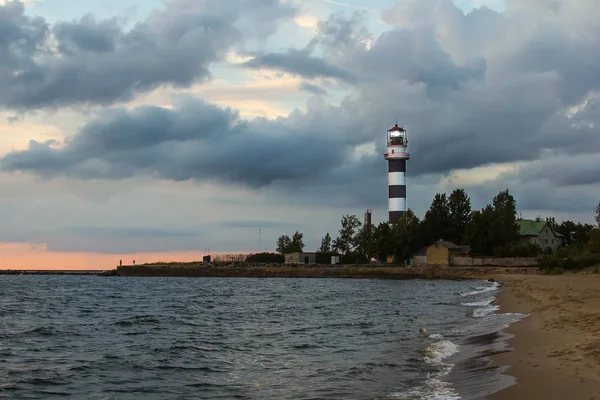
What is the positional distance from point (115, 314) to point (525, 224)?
338 feet

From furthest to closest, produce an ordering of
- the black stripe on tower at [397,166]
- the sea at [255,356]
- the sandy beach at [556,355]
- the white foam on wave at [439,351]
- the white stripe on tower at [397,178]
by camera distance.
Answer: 1. the black stripe on tower at [397,166]
2. the white stripe on tower at [397,178]
3. the white foam on wave at [439,351]
4. the sea at [255,356]
5. the sandy beach at [556,355]

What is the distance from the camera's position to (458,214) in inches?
5049

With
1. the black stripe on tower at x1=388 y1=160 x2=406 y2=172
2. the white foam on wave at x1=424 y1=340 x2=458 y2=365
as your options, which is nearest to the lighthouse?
the black stripe on tower at x1=388 y1=160 x2=406 y2=172

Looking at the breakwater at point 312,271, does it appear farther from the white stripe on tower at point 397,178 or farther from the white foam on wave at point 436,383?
the white foam on wave at point 436,383

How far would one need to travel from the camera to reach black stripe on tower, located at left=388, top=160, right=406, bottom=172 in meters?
114

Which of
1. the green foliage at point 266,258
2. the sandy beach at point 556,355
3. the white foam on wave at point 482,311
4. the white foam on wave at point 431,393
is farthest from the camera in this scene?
the green foliage at point 266,258

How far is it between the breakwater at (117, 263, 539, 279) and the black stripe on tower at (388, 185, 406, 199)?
42.9 ft

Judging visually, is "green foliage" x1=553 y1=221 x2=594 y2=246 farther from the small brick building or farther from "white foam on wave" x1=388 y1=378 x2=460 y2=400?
"white foam on wave" x1=388 y1=378 x2=460 y2=400

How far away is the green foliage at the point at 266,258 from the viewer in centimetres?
14538

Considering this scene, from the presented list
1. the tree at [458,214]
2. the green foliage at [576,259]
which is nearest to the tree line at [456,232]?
the tree at [458,214]

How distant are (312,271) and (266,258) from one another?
2646 cm

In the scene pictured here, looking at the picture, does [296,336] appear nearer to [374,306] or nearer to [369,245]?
[374,306]

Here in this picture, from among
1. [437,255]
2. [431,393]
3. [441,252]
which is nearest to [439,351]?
[431,393]

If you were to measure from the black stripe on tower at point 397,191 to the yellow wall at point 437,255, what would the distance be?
10.9 metres
